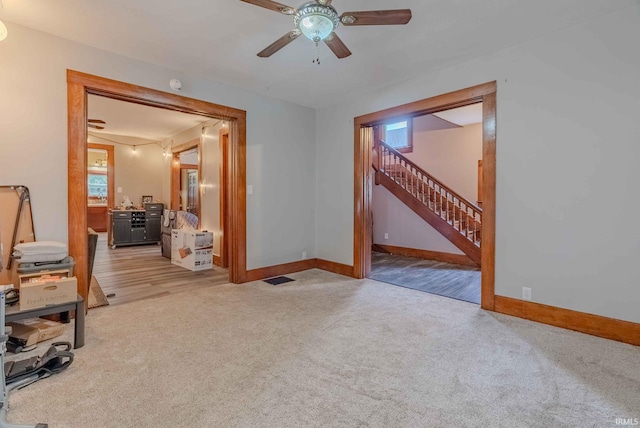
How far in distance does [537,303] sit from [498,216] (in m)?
0.85

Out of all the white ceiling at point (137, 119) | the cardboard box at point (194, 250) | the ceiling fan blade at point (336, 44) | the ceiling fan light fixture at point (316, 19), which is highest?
the white ceiling at point (137, 119)

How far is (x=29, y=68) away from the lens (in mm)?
2684

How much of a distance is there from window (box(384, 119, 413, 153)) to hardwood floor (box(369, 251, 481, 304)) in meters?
2.85

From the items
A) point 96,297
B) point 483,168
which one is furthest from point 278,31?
point 96,297

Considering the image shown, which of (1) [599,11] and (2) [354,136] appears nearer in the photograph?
(1) [599,11]

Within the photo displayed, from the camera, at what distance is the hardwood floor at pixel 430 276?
150 inches

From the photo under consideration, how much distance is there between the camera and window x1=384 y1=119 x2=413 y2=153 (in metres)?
7.35

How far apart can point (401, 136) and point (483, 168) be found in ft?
15.1

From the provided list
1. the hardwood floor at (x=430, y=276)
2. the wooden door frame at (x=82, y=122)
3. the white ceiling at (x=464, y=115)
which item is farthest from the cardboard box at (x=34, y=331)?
the white ceiling at (x=464, y=115)

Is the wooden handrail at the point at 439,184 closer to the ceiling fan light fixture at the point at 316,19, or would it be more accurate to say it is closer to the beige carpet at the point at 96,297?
the ceiling fan light fixture at the point at 316,19

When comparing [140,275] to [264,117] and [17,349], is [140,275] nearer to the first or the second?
[17,349]

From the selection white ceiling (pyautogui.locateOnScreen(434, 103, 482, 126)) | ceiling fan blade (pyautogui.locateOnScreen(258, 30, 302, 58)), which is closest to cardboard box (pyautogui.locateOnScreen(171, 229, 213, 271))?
ceiling fan blade (pyautogui.locateOnScreen(258, 30, 302, 58))

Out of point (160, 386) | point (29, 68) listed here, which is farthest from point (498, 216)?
point (29, 68)

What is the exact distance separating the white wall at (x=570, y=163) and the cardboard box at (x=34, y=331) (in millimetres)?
3898
